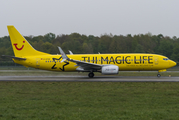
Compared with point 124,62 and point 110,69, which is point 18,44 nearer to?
point 110,69

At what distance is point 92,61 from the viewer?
1226 inches

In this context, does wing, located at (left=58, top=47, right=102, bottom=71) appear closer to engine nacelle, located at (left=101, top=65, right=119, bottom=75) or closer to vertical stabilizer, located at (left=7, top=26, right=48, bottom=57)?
engine nacelle, located at (left=101, top=65, right=119, bottom=75)

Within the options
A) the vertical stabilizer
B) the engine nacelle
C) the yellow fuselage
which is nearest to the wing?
the yellow fuselage

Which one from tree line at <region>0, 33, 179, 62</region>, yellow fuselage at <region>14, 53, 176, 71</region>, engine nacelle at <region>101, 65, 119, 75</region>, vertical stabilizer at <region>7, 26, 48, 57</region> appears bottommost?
engine nacelle at <region>101, 65, 119, 75</region>

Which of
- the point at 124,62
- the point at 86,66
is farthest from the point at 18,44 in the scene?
the point at 124,62

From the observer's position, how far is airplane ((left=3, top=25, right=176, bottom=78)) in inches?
1172

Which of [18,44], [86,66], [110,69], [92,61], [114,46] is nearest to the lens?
[110,69]

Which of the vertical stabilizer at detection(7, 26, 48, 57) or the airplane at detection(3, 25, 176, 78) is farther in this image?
the vertical stabilizer at detection(7, 26, 48, 57)

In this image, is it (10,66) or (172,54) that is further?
(172,54)
